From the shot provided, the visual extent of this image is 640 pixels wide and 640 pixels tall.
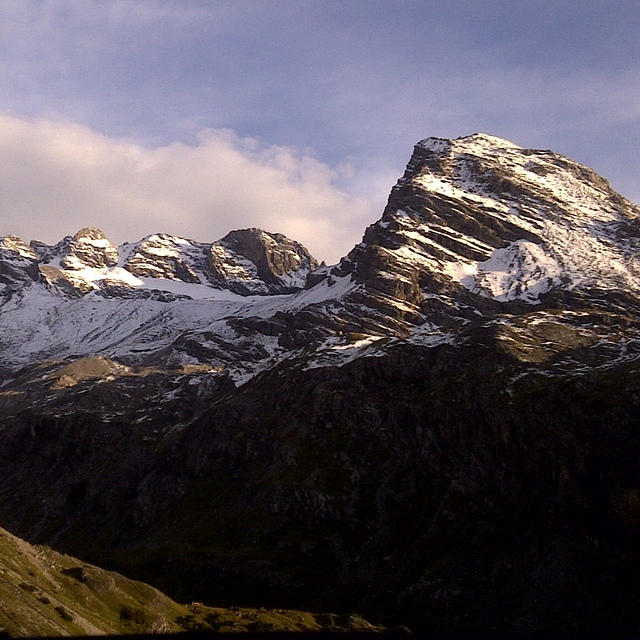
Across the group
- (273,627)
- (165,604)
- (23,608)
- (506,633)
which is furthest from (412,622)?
(23,608)

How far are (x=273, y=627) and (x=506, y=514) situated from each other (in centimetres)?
7993

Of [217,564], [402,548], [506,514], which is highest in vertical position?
[506,514]

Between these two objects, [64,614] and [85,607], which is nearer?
[64,614]

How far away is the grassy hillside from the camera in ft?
304

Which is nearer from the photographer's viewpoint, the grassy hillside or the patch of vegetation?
the grassy hillside

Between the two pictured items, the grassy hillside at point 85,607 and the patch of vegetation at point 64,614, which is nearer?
the grassy hillside at point 85,607

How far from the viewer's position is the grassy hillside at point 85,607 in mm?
92625

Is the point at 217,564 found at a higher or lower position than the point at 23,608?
lower

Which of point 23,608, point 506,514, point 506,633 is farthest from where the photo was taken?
point 506,514

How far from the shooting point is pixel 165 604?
125 metres

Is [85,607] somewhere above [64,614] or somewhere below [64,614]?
below

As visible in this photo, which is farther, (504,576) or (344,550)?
(344,550)

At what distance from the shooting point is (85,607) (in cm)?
10706

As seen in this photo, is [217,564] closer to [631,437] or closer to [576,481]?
[576,481]
